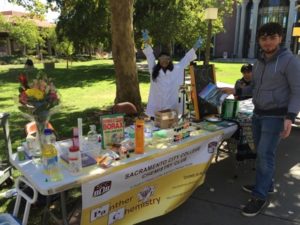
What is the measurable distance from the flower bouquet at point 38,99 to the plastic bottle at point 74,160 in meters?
0.39

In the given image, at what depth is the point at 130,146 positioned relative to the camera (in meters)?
2.98

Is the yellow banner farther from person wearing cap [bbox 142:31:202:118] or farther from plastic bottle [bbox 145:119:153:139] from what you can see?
person wearing cap [bbox 142:31:202:118]

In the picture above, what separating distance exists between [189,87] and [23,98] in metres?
2.27

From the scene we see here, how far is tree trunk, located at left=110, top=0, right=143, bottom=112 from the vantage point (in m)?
6.77

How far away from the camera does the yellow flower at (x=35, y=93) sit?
2.40m

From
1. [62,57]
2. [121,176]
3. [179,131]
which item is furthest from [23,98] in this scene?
[62,57]

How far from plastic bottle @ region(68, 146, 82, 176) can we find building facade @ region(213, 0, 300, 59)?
131 ft

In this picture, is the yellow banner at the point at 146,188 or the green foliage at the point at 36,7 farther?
the green foliage at the point at 36,7

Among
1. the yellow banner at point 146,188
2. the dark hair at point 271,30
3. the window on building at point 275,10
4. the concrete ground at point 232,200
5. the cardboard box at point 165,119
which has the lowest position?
the concrete ground at point 232,200

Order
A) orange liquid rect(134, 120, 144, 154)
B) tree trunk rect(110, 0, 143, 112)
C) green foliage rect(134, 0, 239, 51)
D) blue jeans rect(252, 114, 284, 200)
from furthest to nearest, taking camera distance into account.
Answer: green foliage rect(134, 0, 239, 51) → tree trunk rect(110, 0, 143, 112) → blue jeans rect(252, 114, 284, 200) → orange liquid rect(134, 120, 144, 154)

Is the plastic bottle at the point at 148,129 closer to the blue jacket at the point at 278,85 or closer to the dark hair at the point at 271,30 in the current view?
the blue jacket at the point at 278,85

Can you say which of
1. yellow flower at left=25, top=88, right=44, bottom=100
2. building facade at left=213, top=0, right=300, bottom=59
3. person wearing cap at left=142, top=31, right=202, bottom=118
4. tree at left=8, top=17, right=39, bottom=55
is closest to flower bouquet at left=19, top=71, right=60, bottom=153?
yellow flower at left=25, top=88, right=44, bottom=100

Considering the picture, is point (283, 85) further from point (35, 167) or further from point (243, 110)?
point (35, 167)

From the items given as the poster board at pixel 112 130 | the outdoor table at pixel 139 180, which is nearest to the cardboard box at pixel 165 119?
the outdoor table at pixel 139 180
